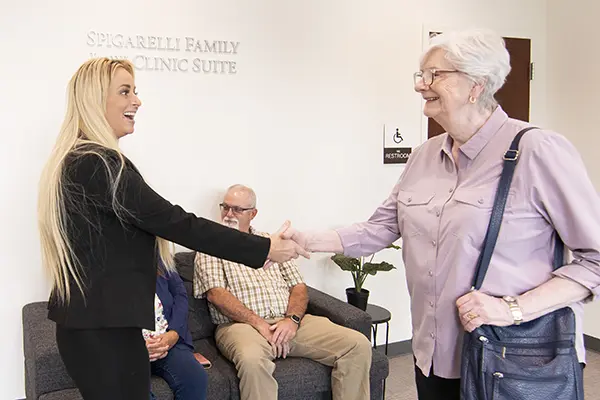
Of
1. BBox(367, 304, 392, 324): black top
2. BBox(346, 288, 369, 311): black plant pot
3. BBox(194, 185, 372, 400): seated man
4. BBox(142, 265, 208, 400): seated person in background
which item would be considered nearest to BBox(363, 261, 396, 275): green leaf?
BBox(346, 288, 369, 311): black plant pot

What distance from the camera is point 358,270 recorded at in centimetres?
368

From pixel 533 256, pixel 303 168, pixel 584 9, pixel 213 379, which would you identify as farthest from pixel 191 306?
pixel 584 9

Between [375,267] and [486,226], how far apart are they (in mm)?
2084

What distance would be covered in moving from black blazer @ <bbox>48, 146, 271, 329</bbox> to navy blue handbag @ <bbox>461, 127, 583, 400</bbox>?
931mm

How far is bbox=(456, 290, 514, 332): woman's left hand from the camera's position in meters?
1.50

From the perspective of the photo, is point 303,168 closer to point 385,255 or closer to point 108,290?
point 385,255

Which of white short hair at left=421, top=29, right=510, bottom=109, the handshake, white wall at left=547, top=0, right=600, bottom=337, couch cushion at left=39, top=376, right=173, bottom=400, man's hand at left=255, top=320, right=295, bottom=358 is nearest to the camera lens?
white short hair at left=421, top=29, right=510, bottom=109

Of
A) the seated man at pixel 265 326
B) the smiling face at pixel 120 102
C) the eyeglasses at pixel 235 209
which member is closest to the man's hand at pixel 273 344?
the seated man at pixel 265 326

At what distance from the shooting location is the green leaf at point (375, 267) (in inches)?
141

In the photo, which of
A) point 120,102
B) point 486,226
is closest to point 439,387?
point 486,226

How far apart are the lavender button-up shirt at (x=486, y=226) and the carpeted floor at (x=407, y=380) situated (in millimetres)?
1874

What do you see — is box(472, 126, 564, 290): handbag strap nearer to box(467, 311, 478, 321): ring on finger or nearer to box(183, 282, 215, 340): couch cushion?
box(467, 311, 478, 321): ring on finger

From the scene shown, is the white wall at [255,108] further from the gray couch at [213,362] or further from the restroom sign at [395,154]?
the gray couch at [213,362]

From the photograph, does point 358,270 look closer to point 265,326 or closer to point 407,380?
point 407,380
